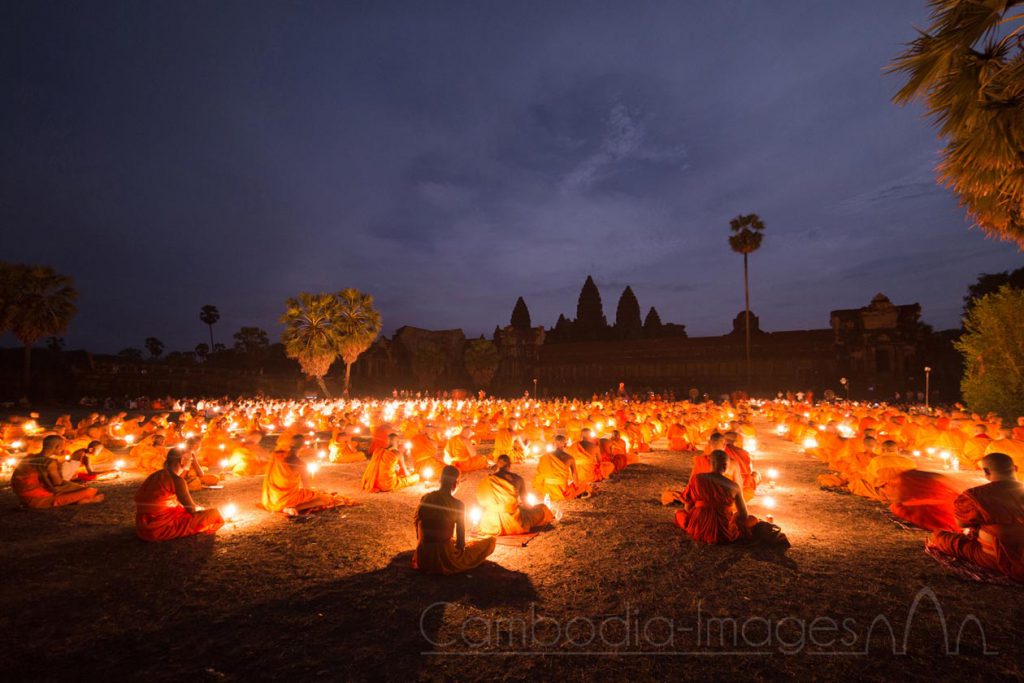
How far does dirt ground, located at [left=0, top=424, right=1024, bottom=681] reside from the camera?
3.98 meters

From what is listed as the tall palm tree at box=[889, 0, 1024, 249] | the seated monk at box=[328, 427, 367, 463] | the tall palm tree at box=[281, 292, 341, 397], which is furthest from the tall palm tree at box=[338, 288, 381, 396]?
the tall palm tree at box=[889, 0, 1024, 249]

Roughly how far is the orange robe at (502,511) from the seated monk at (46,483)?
7940mm

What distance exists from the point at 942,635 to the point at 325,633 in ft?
19.1

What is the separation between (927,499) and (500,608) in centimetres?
717

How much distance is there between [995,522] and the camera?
17.9 ft

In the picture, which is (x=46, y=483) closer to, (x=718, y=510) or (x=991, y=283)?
(x=718, y=510)

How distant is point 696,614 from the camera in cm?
484

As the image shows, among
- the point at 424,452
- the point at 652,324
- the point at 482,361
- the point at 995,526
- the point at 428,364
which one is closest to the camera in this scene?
the point at 995,526

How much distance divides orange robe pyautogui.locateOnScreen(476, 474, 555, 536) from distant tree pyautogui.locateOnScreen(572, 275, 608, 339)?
70106mm

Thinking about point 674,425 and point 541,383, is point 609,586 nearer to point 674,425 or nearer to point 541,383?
point 674,425

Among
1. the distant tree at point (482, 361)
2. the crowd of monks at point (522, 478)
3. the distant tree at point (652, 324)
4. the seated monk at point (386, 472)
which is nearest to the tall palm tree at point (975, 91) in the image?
the crowd of monks at point (522, 478)

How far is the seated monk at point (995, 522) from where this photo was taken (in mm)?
5277

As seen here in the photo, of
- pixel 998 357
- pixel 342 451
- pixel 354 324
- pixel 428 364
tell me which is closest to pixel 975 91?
pixel 342 451

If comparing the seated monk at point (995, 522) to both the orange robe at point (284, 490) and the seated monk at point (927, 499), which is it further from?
the orange robe at point (284, 490)
